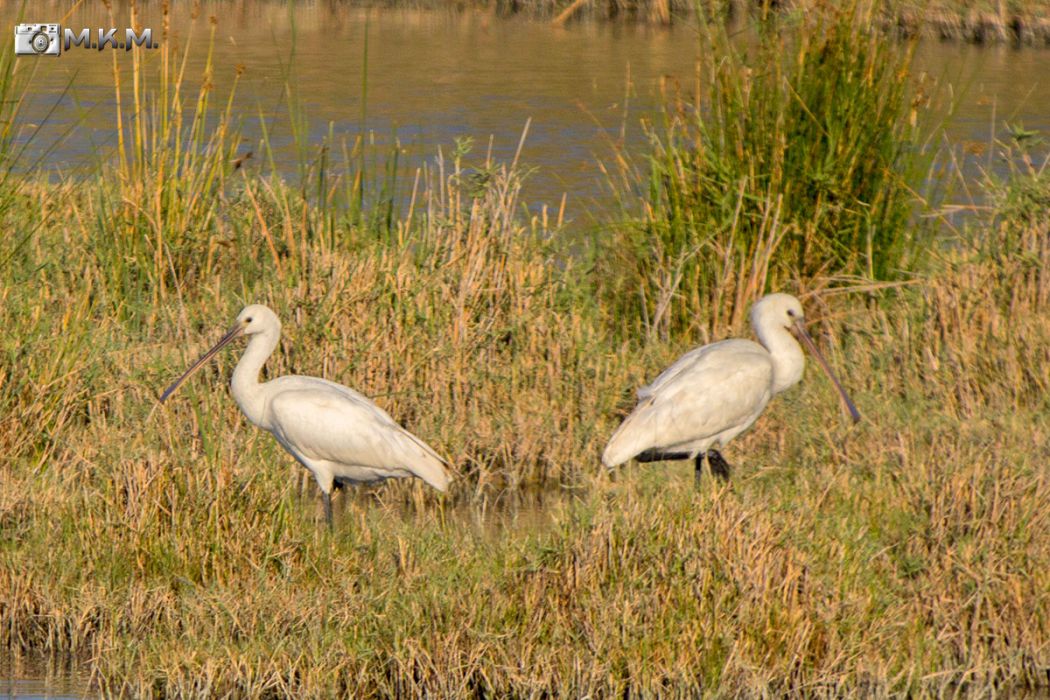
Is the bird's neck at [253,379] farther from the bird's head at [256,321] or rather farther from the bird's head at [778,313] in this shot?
the bird's head at [778,313]

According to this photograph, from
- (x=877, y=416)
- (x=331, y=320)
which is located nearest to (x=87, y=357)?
(x=331, y=320)

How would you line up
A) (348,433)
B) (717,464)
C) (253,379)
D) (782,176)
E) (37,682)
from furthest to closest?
(782,176) < (717,464) < (253,379) < (348,433) < (37,682)

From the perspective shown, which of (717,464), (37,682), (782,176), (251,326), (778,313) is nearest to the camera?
(37,682)

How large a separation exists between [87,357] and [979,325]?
155 inches

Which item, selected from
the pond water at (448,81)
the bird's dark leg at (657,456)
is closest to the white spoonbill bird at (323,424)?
the bird's dark leg at (657,456)

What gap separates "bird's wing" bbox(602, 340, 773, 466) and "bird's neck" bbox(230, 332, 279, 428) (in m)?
1.40

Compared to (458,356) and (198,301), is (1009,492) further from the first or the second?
(198,301)

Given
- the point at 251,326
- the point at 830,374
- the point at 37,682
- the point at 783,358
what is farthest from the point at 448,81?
the point at 37,682

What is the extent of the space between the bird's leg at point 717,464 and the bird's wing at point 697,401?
0.53 ft

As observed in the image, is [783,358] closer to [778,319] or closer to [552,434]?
[778,319]

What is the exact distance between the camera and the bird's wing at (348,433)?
6582 millimetres

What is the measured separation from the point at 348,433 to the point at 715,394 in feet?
4.82

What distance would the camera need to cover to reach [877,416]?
7.06 meters

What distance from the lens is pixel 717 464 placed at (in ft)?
23.7
